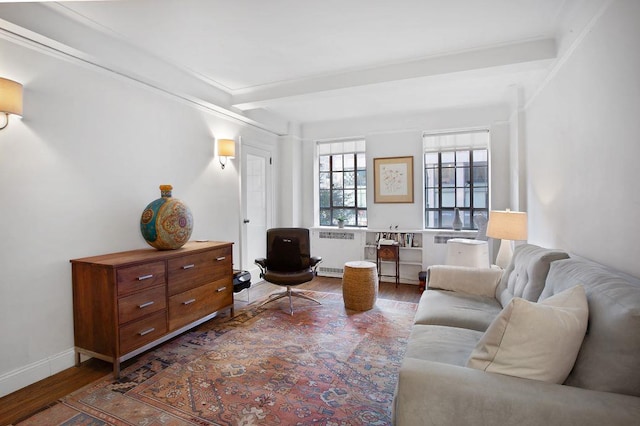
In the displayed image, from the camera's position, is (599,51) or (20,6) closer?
(599,51)

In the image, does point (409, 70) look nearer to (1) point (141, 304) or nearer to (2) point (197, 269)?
(2) point (197, 269)

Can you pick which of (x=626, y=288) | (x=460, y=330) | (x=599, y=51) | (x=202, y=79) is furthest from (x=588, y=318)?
(x=202, y=79)

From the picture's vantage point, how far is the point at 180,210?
3045 millimetres

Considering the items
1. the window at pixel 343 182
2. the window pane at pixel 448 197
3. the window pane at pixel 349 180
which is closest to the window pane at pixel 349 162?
the window at pixel 343 182

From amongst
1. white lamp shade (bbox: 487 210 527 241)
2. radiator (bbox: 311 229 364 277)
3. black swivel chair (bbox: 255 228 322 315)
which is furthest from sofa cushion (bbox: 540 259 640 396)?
radiator (bbox: 311 229 364 277)

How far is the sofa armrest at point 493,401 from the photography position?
3.50ft

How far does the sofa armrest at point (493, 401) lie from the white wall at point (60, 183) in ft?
8.64

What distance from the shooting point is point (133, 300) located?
8.16 ft

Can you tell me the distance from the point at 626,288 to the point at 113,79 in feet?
12.7

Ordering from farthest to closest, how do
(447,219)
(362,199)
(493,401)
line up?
1. (362,199)
2. (447,219)
3. (493,401)

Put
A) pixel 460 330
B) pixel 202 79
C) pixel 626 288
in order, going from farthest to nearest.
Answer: pixel 202 79
pixel 460 330
pixel 626 288

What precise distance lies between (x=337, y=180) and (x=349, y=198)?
42 centimetres

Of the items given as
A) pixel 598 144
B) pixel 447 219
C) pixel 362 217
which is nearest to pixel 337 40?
pixel 598 144

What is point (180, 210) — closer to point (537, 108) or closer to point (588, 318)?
point (588, 318)
